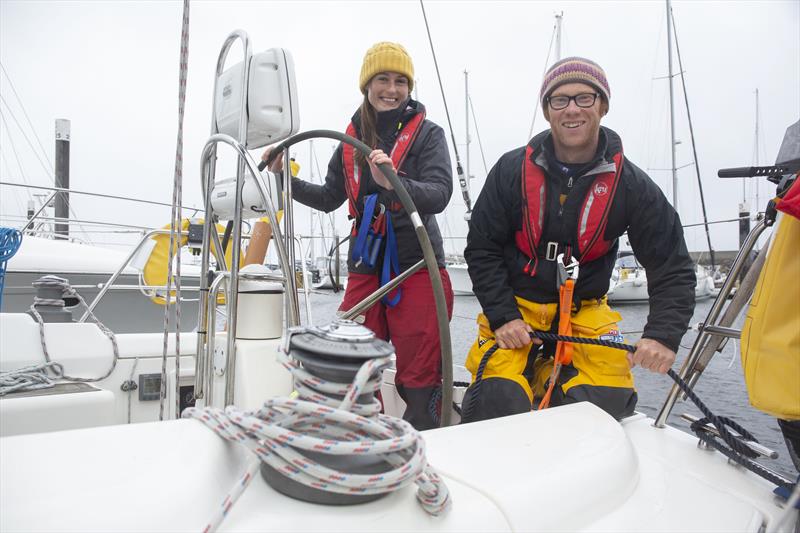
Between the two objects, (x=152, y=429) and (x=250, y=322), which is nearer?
(x=152, y=429)

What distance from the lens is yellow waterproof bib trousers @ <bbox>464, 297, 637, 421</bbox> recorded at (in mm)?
1704

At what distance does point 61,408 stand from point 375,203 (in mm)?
1271

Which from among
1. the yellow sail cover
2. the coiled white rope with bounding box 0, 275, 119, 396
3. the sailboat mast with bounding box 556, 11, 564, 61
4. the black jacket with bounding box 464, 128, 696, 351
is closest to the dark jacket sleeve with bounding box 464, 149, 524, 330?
the black jacket with bounding box 464, 128, 696, 351

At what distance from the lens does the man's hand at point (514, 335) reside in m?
1.80

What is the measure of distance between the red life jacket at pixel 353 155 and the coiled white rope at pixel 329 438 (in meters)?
1.56

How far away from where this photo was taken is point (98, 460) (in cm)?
67

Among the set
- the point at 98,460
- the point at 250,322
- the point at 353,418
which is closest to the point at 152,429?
the point at 98,460

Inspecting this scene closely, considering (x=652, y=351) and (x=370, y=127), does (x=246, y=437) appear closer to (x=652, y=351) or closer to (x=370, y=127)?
(x=652, y=351)

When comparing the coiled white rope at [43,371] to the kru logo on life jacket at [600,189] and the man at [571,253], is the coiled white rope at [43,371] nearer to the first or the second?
the man at [571,253]

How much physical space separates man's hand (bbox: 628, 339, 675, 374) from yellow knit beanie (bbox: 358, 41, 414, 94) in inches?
53.8

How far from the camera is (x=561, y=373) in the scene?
6.13 feet

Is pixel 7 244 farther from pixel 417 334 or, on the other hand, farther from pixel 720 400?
pixel 720 400

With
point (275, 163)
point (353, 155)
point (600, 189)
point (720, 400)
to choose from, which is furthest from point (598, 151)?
point (720, 400)

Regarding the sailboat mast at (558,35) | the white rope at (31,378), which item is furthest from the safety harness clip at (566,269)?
the sailboat mast at (558,35)
